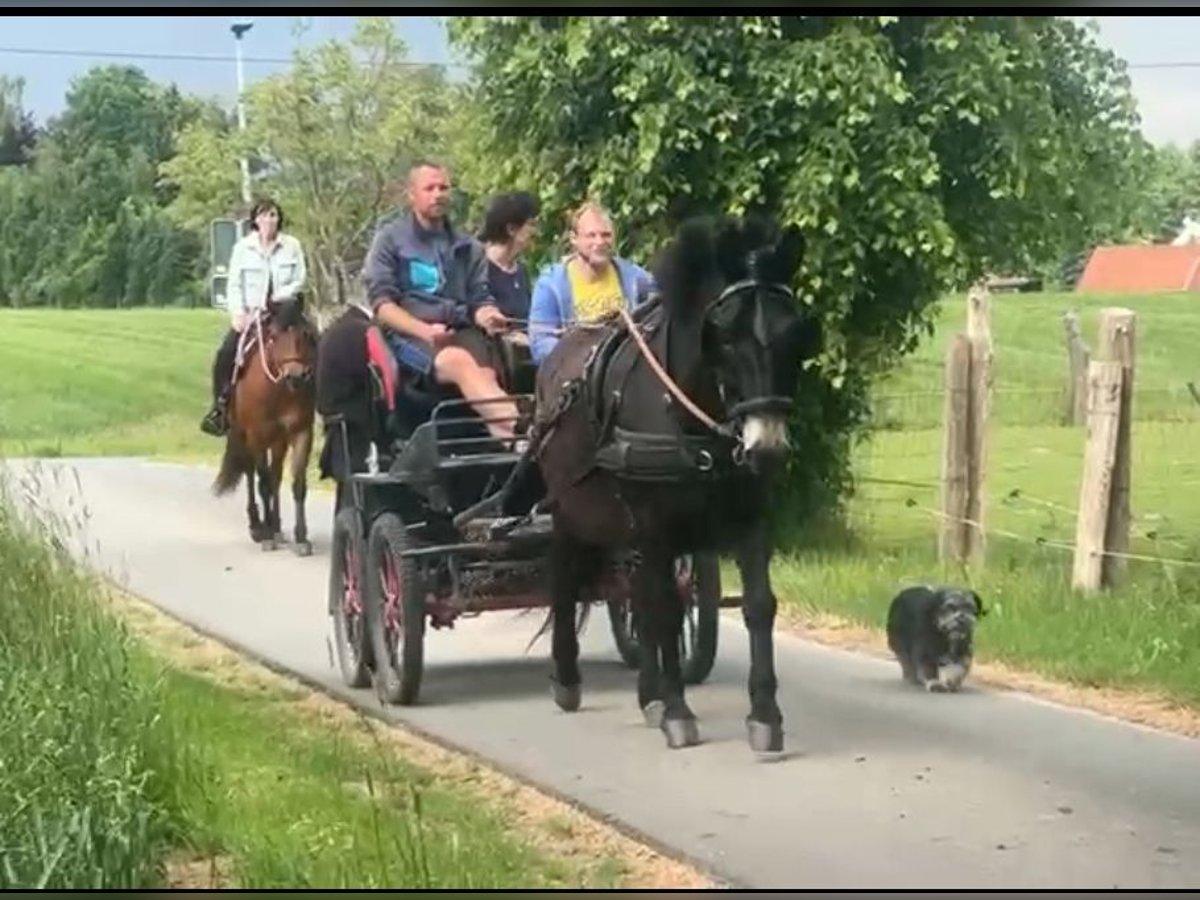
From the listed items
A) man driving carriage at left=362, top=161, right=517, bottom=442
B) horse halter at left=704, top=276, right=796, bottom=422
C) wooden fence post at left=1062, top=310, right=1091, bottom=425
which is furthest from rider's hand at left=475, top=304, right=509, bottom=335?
wooden fence post at left=1062, top=310, right=1091, bottom=425

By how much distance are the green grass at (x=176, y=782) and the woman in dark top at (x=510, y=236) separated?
3.49ft

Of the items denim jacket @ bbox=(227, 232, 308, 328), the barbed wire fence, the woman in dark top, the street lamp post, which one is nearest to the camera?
the street lamp post

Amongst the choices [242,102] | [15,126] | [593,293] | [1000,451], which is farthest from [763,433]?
[15,126]

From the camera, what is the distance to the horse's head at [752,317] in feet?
18.8

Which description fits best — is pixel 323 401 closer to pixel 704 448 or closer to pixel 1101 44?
pixel 704 448

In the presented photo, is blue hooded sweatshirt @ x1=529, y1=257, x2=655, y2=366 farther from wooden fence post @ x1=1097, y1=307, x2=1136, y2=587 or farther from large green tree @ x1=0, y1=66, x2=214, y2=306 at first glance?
wooden fence post @ x1=1097, y1=307, x2=1136, y2=587

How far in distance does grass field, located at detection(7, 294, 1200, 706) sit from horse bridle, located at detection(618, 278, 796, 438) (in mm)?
403

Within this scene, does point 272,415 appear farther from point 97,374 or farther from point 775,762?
point 775,762

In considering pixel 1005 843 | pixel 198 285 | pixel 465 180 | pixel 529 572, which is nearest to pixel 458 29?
pixel 465 180

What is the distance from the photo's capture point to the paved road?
18.2 ft

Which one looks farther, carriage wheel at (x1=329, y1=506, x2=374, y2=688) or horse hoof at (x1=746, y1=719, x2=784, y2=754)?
carriage wheel at (x1=329, y1=506, x2=374, y2=688)

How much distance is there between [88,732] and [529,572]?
1.22 m

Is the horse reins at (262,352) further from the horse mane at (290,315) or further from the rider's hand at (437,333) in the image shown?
the rider's hand at (437,333)

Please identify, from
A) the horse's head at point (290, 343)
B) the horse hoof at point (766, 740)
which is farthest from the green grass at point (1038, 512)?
Result: the horse's head at point (290, 343)
